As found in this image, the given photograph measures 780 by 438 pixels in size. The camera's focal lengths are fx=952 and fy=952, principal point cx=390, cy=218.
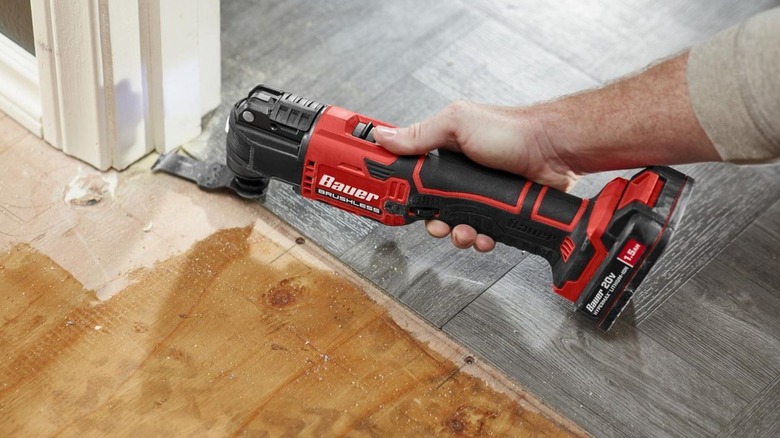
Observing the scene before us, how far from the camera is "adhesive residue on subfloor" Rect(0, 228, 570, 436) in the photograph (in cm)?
143

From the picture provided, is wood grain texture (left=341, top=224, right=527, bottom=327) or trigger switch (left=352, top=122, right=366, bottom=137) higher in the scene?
trigger switch (left=352, top=122, right=366, bottom=137)

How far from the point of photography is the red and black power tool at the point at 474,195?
1438mm

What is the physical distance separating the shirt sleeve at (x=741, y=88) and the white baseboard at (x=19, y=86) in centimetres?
117

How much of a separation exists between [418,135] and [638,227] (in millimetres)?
366

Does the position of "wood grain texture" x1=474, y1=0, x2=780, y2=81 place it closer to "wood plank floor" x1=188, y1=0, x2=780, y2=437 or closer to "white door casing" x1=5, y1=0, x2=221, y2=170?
"wood plank floor" x1=188, y1=0, x2=780, y2=437

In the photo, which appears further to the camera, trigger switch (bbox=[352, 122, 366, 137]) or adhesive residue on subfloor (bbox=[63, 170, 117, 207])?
→ adhesive residue on subfloor (bbox=[63, 170, 117, 207])

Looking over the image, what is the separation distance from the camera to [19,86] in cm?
181

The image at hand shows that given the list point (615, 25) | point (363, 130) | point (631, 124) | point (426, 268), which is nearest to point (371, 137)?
point (363, 130)

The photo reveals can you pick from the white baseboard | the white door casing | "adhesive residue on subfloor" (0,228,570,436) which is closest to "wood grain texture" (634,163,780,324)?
"adhesive residue on subfloor" (0,228,570,436)

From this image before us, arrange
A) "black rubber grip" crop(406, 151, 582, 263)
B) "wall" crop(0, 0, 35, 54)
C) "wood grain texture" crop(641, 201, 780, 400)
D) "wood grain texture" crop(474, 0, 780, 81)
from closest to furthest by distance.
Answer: "black rubber grip" crop(406, 151, 582, 263)
"wood grain texture" crop(641, 201, 780, 400)
"wall" crop(0, 0, 35, 54)
"wood grain texture" crop(474, 0, 780, 81)

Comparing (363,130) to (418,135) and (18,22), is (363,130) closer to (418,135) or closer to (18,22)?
(418,135)

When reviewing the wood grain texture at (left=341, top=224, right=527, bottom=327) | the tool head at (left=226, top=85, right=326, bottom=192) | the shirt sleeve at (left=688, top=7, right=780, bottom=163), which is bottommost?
the wood grain texture at (left=341, top=224, right=527, bottom=327)

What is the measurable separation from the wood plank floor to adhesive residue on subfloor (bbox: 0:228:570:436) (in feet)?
0.29

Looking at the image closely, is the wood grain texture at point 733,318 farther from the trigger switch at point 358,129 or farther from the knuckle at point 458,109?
the trigger switch at point 358,129
